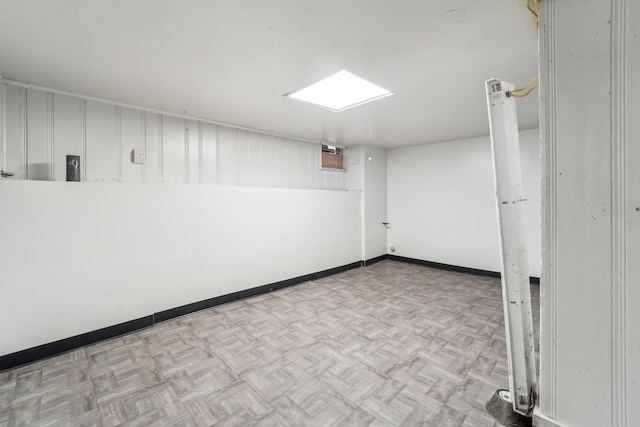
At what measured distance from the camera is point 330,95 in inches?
108

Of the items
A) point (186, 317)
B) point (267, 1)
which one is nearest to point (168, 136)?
point (186, 317)

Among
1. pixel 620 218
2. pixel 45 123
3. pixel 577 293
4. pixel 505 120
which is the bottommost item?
pixel 577 293

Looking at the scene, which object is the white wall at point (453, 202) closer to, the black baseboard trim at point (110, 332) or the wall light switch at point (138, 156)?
the black baseboard trim at point (110, 332)

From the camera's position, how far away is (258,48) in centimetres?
180

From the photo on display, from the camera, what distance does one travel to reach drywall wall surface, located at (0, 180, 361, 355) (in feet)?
7.21

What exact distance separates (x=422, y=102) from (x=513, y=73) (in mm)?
828

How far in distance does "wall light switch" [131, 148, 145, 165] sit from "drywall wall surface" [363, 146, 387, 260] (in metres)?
3.67

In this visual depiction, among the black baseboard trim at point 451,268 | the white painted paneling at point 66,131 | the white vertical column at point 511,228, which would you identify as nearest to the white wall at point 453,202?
the black baseboard trim at point 451,268

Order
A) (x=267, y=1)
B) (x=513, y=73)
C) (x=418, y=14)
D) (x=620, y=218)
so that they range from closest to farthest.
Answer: (x=620, y=218)
(x=267, y=1)
(x=418, y=14)
(x=513, y=73)

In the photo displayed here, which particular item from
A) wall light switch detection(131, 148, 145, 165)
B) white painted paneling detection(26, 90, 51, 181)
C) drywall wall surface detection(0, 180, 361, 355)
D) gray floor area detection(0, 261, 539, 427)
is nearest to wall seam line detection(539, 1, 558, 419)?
gray floor area detection(0, 261, 539, 427)

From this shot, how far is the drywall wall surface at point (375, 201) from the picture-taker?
533 centimetres

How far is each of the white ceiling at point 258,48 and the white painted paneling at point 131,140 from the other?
170 mm

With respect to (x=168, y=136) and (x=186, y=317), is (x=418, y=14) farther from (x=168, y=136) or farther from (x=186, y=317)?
(x=186, y=317)

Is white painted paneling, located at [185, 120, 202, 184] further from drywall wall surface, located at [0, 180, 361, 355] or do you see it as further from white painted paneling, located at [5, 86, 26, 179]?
white painted paneling, located at [5, 86, 26, 179]
